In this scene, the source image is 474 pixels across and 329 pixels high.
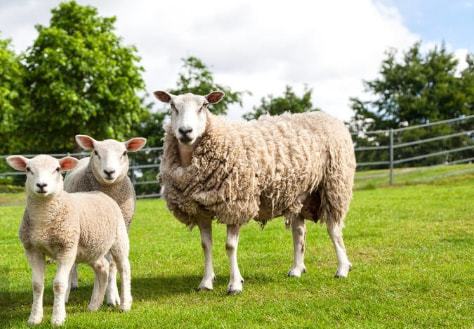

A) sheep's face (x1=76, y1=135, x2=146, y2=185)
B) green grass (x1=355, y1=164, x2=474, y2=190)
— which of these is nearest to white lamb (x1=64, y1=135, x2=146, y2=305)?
sheep's face (x1=76, y1=135, x2=146, y2=185)

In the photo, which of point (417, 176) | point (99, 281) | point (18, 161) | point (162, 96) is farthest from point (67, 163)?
point (417, 176)

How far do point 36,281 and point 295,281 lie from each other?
3.10 metres

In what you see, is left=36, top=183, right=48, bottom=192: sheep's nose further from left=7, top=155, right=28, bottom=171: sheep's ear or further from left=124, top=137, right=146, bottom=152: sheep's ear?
left=124, top=137, right=146, bottom=152: sheep's ear

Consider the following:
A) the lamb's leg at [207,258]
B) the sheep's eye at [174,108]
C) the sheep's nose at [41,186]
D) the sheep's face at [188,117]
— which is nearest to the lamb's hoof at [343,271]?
the lamb's leg at [207,258]

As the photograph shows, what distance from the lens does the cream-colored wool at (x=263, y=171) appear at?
7285mm

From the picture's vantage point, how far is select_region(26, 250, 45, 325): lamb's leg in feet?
19.5

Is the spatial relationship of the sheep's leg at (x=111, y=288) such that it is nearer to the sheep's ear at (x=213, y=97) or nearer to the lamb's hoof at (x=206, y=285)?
the lamb's hoof at (x=206, y=285)

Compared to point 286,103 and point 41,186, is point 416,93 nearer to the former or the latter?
point 286,103

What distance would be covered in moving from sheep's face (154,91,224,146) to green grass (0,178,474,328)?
173cm

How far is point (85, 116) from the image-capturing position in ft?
92.4

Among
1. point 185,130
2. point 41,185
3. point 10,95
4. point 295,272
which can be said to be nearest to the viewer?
point 41,185

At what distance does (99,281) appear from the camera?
6477 millimetres

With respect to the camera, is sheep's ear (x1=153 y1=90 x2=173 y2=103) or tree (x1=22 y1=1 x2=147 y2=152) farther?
tree (x1=22 y1=1 x2=147 y2=152)

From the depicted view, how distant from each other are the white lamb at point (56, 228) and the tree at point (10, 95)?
2111cm
